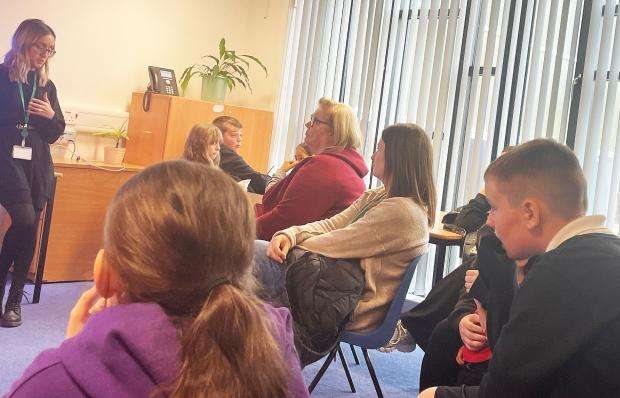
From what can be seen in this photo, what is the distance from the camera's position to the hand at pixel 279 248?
2.88 meters

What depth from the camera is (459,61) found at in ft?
15.4

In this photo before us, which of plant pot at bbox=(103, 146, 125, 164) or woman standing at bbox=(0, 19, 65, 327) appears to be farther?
plant pot at bbox=(103, 146, 125, 164)

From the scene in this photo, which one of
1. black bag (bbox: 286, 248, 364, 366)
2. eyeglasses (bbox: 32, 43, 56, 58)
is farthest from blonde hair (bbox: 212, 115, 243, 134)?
black bag (bbox: 286, 248, 364, 366)

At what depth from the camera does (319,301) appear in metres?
2.67

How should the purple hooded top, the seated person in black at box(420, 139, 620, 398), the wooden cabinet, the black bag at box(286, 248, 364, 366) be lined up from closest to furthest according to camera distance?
the purple hooded top < the seated person in black at box(420, 139, 620, 398) < the black bag at box(286, 248, 364, 366) < the wooden cabinet

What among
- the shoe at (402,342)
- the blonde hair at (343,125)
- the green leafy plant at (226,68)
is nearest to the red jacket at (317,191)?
the blonde hair at (343,125)

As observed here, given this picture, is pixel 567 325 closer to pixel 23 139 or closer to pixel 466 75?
pixel 23 139

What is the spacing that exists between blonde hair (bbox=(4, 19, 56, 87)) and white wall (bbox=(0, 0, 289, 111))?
118 cm

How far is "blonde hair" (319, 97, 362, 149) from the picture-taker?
3.48 m

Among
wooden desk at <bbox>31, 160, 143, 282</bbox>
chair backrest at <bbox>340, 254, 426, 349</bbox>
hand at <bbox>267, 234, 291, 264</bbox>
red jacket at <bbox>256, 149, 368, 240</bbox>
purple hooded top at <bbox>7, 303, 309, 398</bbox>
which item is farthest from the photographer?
wooden desk at <bbox>31, 160, 143, 282</bbox>

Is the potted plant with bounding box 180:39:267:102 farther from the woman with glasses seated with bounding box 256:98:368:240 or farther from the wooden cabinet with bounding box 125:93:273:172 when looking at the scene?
the woman with glasses seated with bounding box 256:98:368:240

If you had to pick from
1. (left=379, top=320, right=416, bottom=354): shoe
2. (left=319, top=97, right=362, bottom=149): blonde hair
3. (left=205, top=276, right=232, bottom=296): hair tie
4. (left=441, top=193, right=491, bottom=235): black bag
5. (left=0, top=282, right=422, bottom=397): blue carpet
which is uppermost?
(left=319, top=97, right=362, bottom=149): blonde hair

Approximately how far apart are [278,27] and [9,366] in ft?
12.4

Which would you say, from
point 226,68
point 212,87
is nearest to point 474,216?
point 212,87
